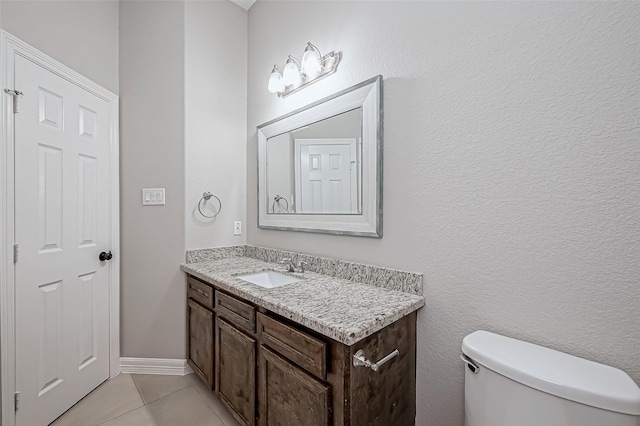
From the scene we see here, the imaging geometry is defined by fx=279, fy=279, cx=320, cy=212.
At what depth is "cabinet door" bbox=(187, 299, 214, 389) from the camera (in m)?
1.72

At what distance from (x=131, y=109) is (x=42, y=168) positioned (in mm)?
755

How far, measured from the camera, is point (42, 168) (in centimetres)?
153

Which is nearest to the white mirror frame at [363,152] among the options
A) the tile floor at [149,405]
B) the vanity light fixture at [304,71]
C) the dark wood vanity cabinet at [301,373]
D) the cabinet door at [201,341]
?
the vanity light fixture at [304,71]

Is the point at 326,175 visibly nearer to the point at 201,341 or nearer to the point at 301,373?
the point at 301,373

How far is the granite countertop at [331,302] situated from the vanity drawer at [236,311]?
0.05 metres

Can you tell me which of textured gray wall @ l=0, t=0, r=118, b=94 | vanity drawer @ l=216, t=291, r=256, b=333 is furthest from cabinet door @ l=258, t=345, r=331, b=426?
textured gray wall @ l=0, t=0, r=118, b=94

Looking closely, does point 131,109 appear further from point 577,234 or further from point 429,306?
point 577,234

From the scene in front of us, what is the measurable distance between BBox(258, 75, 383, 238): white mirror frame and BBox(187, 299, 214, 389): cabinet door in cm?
78

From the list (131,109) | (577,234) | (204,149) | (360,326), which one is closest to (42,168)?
(131,109)

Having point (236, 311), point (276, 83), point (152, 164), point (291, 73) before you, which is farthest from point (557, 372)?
point (152, 164)

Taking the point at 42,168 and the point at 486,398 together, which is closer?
the point at 486,398

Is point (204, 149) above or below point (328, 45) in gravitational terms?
below

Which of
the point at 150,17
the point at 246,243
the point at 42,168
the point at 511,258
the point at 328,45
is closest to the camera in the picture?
the point at 511,258

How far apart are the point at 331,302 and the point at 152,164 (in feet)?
5.60
